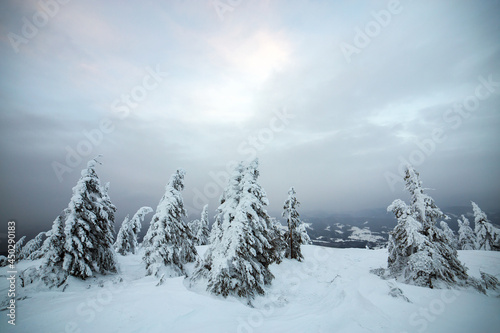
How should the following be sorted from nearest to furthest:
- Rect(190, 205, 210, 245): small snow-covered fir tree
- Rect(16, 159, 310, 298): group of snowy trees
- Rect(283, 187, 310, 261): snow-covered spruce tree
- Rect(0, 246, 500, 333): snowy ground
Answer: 1. Rect(0, 246, 500, 333): snowy ground
2. Rect(16, 159, 310, 298): group of snowy trees
3. Rect(283, 187, 310, 261): snow-covered spruce tree
4. Rect(190, 205, 210, 245): small snow-covered fir tree

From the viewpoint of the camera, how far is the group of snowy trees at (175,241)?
42.7 feet

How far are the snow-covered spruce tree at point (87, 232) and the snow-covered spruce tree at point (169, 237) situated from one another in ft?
10.5

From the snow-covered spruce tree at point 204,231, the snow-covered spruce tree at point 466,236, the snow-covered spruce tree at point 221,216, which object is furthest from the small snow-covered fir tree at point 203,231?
the snow-covered spruce tree at point 466,236

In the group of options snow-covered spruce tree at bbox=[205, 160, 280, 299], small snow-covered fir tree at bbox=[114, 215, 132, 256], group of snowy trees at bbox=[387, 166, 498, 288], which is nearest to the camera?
snow-covered spruce tree at bbox=[205, 160, 280, 299]

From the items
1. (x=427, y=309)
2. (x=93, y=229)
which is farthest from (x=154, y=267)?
(x=427, y=309)

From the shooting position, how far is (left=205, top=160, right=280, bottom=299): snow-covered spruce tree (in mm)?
12477

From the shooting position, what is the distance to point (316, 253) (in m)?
31.3

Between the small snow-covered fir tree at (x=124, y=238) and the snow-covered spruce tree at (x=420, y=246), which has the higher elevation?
the snow-covered spruce tree at (x=420, y=246)

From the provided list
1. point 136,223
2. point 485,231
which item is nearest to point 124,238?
point 136,223

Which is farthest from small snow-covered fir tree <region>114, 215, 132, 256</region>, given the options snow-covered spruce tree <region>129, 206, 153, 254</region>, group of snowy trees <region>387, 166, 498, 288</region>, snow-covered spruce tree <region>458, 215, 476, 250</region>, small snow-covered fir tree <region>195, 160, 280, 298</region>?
snow-covered spruce tree <region>458, 215, 476, 250</region>

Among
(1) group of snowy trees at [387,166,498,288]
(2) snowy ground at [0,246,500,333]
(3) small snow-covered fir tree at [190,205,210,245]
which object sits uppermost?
(1) group of snowy trees at [387,166,498,288]

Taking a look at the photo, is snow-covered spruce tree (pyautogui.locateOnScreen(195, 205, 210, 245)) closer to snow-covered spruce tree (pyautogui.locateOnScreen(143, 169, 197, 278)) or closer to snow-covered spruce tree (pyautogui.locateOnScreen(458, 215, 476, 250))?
Result: snow-covered spruce tree (pyautogui.locateOnScreen(143, 169, 197, 278))

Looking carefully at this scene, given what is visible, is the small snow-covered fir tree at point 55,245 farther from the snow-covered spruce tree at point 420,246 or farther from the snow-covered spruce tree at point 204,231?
the snow-covered spruce tree at point 204,231

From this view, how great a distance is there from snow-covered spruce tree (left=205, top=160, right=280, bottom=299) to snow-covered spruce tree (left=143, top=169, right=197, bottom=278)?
17.1 feet
